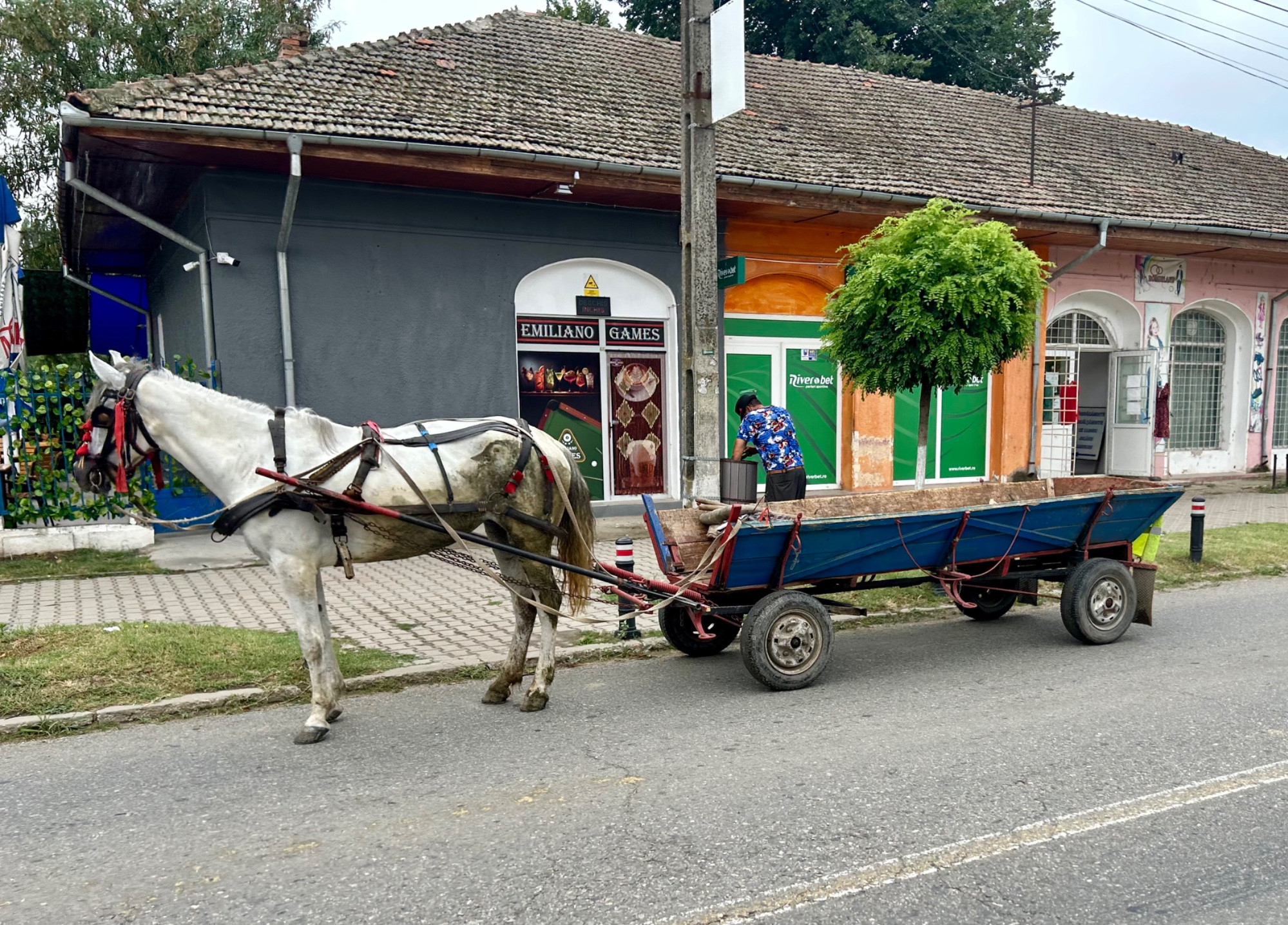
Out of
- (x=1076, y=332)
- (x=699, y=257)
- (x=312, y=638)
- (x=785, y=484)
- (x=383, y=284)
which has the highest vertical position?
(x=383, y=284)

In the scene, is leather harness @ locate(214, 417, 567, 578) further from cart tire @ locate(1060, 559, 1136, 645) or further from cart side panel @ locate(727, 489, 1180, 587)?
cart tire @ locate(1060, 559, 1136, 645)

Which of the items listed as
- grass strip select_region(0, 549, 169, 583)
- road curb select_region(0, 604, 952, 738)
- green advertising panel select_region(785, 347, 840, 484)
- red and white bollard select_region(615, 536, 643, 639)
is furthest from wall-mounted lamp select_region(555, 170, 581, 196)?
road curb select_region(0, 604, 952, 738)

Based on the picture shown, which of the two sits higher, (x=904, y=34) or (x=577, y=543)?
(x=904, y=34)

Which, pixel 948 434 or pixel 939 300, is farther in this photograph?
pixel 948 434

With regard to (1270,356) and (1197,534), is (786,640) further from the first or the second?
(1270,356)

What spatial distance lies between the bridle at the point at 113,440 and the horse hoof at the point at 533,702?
7.41 feet

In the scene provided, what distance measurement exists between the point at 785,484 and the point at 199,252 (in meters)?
6.91

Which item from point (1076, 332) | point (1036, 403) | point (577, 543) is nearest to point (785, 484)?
point (577, 543)

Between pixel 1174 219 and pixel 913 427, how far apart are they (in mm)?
5496

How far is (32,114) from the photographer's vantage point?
71.5 feet

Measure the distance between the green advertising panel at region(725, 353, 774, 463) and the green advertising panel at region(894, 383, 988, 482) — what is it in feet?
7.58

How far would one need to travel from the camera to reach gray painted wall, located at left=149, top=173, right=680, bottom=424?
1016cm

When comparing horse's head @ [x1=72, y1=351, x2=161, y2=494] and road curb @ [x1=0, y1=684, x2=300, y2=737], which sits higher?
horse's head @ [x1=72, y1=351, x2=161, y2=494]

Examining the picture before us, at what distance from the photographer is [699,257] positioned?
7.31m
